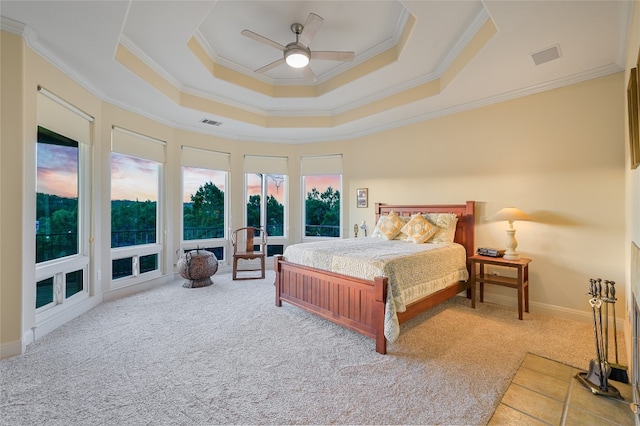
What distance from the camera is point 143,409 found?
174 centimetres

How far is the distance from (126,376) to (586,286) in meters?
4.77

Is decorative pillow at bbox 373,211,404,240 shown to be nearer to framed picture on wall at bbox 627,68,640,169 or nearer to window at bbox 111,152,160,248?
framed picture on wall at bbox 627,68,640,169

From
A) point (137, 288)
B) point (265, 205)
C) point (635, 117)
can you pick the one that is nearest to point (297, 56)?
point (635, 117)

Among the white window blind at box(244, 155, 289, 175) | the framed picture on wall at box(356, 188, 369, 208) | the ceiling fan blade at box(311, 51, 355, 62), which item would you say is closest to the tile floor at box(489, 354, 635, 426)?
the ceiling fan blade at box(311, 51, 355, 62)

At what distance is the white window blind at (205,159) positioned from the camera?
518 centimetres

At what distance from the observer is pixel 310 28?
2734 millimetres

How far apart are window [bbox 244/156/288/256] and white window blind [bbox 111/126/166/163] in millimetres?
1664

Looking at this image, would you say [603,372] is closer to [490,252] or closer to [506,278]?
[506,278]

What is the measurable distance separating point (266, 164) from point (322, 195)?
1440mm

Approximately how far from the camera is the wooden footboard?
8.21ft

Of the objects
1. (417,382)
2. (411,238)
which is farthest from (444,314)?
(417,382)

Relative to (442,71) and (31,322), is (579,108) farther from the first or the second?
(31,322)

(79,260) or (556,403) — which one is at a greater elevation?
(79,260)

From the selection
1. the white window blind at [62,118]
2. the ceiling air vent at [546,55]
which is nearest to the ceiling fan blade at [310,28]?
the ceiling air vent at [546,55]
